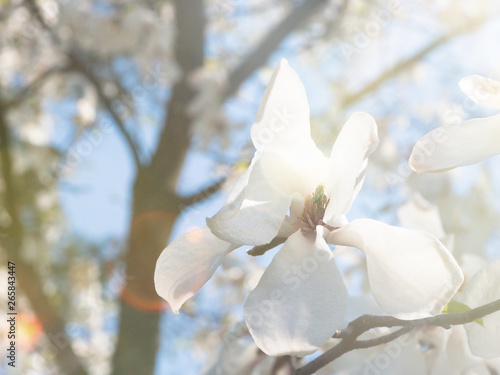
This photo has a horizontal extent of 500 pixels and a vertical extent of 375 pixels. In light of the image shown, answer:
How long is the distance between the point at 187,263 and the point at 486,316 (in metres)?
0.20

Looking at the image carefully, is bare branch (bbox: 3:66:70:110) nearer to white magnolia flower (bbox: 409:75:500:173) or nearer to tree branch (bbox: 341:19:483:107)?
tree branch (bbox: 341:19:483:107)

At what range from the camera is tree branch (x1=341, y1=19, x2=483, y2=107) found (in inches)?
95.1

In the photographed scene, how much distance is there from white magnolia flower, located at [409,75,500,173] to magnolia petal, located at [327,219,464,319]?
4 centimetres

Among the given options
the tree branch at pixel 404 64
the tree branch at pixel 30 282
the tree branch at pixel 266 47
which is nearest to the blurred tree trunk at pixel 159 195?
the tree branch at pixel 266 47

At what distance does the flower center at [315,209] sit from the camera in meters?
0.35

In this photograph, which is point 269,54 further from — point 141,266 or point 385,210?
point 385,210

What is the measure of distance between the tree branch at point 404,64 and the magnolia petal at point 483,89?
2276mm

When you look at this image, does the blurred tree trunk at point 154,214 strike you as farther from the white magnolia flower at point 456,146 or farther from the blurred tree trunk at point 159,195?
the white magnolia flower at point 456,146

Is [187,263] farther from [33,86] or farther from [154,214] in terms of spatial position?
[33,86]

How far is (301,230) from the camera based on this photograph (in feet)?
1.12

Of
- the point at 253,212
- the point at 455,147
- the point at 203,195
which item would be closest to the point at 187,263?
the point at 253,212

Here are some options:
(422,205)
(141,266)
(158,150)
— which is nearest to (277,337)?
(422,205)

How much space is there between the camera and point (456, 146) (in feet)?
0.97

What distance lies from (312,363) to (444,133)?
190 mm
